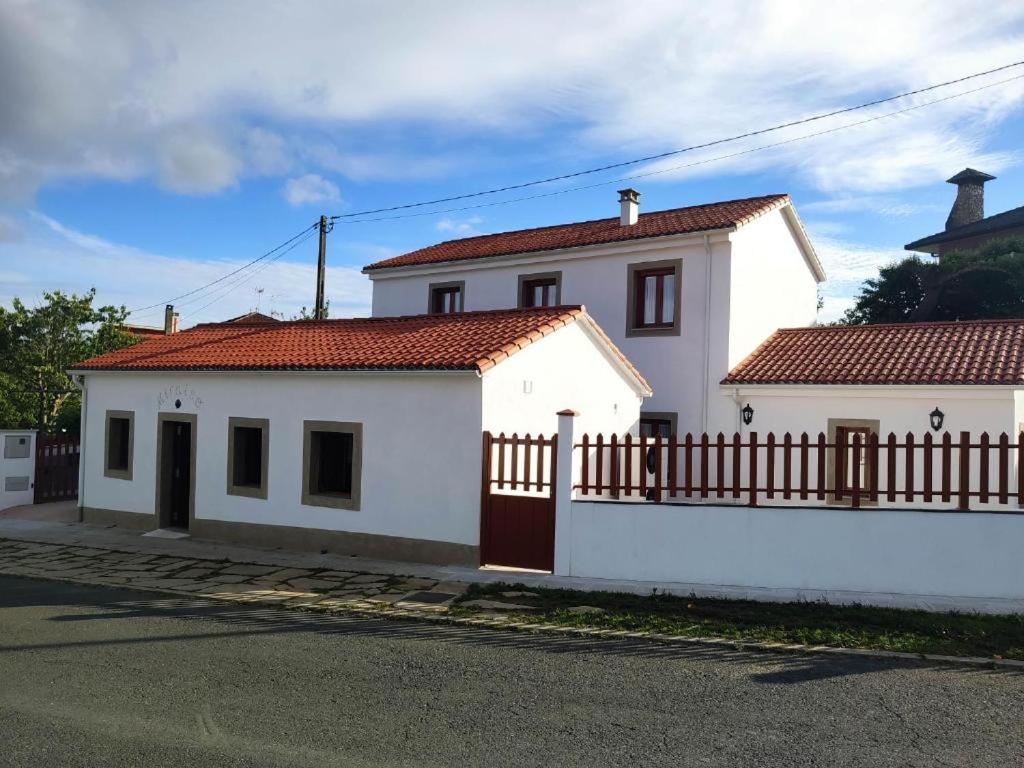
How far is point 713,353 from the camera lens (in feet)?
53.0

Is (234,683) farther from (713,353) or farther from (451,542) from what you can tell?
(713,353)

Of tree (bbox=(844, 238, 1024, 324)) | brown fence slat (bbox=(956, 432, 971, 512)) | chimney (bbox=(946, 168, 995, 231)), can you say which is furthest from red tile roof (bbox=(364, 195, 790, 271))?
chimney (bbox=(946, 168, 995, 231))

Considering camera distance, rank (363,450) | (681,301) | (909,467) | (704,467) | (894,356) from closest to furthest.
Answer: (909,467), (704,467), (363,450), (894,356), (681,301)

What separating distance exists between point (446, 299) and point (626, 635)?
14682 millimetres

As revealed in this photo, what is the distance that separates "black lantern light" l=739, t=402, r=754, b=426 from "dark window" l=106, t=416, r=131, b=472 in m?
12.2

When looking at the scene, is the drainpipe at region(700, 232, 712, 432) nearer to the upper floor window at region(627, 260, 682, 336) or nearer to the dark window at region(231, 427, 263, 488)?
the upper floor window at region(627, 260, 682, 336)

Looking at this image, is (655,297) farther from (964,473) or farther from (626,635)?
(626,635)

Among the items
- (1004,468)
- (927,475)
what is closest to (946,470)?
(927,475)

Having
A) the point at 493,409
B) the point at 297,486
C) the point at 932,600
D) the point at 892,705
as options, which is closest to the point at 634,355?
the point at 493,409

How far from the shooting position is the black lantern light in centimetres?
1555

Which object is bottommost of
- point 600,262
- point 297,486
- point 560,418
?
point 297,486

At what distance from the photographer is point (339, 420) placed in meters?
12.1

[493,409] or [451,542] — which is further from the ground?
[493,409]

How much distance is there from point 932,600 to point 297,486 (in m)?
9.04
